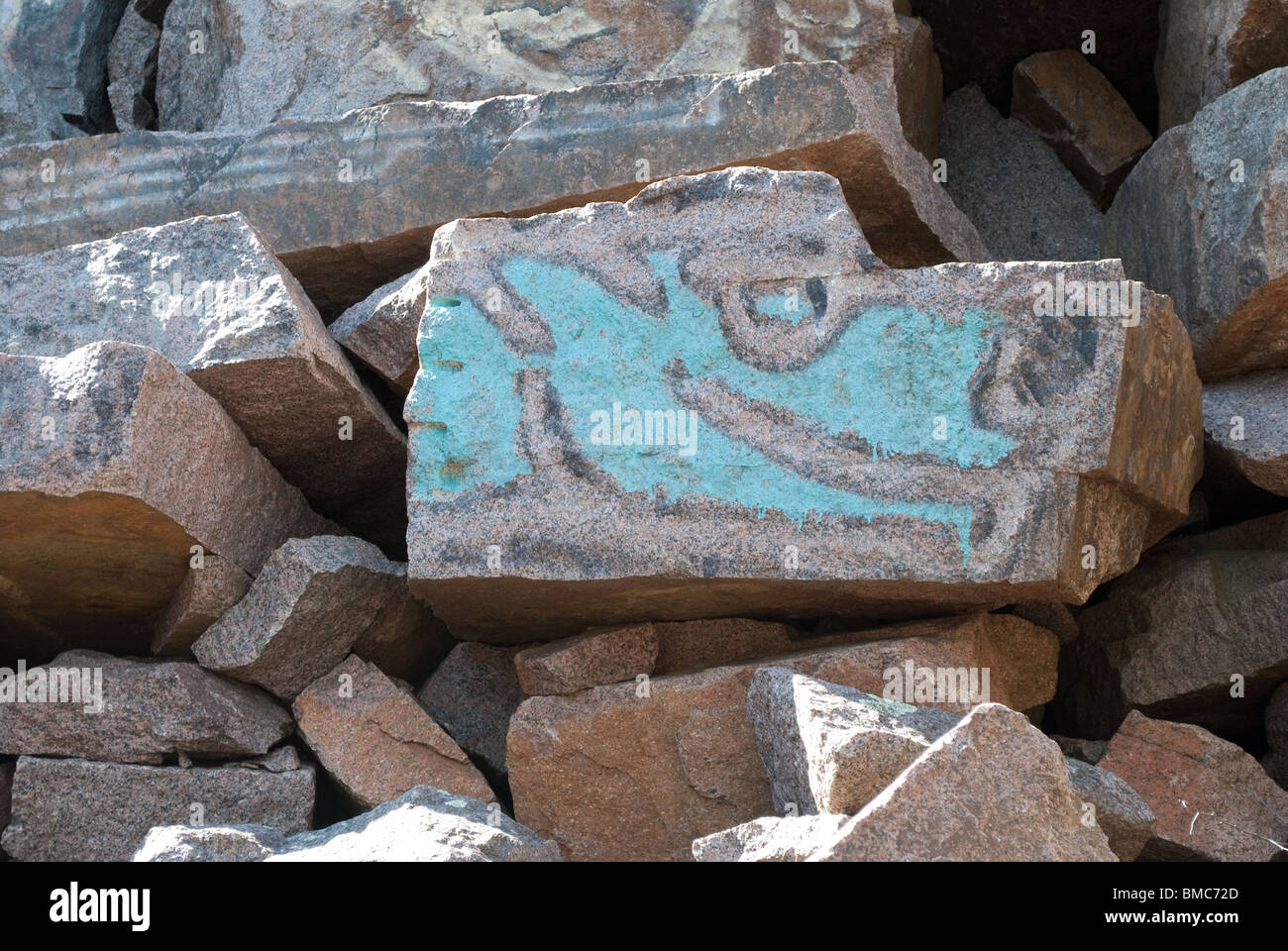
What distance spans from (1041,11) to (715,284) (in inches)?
80.0

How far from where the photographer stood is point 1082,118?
14.1ft

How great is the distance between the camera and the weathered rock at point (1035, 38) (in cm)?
432

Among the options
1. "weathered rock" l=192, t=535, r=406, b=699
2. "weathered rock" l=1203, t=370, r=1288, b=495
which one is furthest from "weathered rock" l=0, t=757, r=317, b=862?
"weathered rock" l=1203, t=370, r=1288, b=495

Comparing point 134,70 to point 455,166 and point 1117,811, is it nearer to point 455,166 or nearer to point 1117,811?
point 455,166

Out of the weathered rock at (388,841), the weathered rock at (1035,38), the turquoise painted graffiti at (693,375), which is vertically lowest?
the weathered rock at (388,841)

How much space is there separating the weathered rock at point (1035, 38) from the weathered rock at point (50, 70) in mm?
2441

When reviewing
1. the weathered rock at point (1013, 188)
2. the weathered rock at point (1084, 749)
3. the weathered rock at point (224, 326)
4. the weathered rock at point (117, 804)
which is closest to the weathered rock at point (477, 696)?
the weathered rock at point (117, 804)

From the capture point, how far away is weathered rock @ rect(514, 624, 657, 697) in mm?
2918

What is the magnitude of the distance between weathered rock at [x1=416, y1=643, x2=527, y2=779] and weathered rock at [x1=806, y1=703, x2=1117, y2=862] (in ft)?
3.99

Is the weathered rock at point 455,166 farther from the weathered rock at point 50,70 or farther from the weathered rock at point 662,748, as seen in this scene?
the weathered rock at point 662,748

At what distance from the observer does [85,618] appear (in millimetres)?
3102

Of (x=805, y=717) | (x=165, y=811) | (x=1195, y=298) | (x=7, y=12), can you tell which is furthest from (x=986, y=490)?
(x=7, y=12)

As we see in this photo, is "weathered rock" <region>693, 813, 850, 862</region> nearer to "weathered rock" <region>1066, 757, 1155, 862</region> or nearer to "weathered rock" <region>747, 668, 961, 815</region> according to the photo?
"weathered rock" <region>747, 668, 961, 815</region>

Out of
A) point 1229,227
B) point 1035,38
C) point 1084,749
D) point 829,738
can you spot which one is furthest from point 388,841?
point 1035,38
